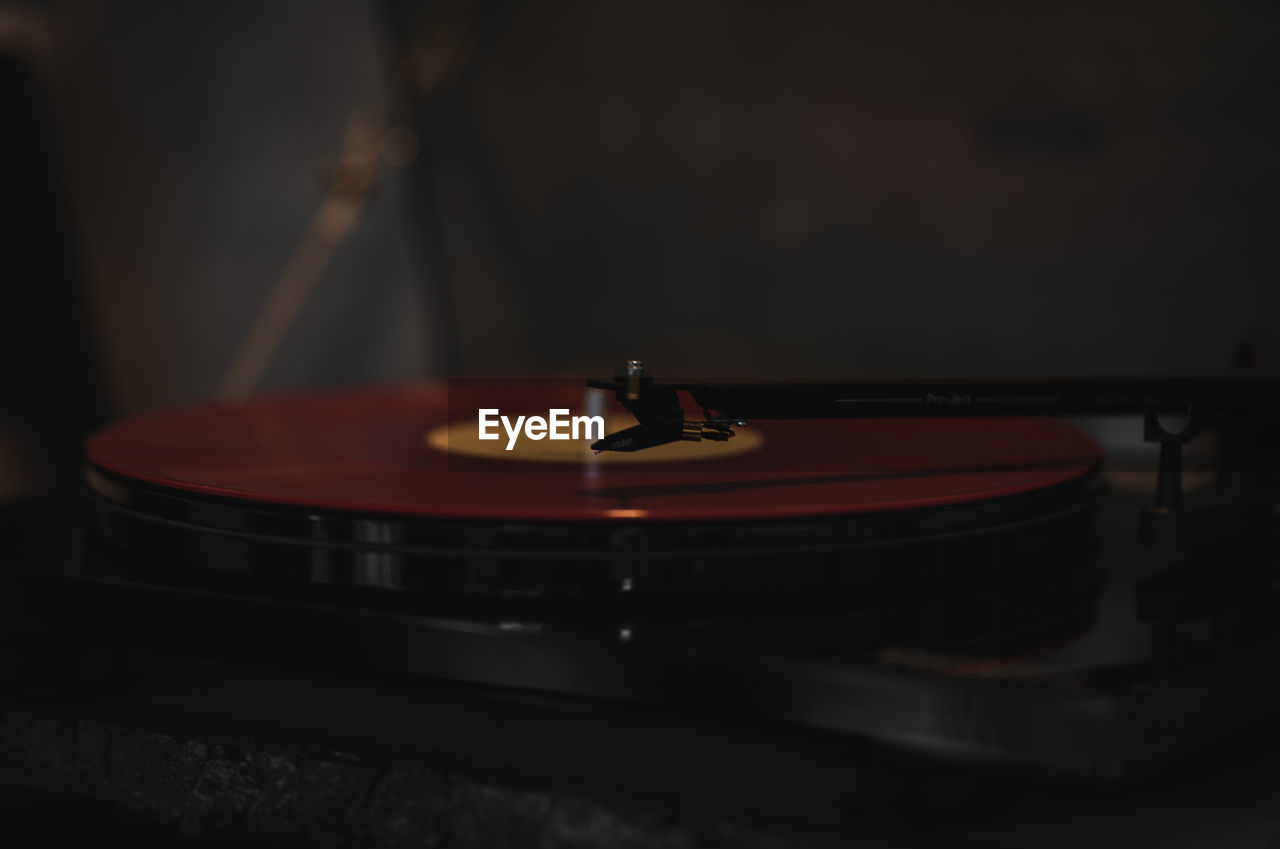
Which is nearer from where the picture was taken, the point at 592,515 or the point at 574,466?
the point at 592,515

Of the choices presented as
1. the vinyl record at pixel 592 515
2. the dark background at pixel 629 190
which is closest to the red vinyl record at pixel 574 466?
the vinyl record at pixel 592 515

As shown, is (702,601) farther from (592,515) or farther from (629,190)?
(629,190)

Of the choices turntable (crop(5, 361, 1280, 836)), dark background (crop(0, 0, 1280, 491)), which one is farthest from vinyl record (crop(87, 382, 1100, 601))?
dark background (crop(0, 0, 1280, 491))

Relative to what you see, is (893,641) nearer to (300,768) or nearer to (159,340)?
(300,768)

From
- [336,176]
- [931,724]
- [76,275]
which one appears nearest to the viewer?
[931,724]

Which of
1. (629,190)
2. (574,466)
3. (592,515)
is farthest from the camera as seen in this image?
(629,190)

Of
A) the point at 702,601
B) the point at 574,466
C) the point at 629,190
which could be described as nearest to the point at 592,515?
the point at 702,601

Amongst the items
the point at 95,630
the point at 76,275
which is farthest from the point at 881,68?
the point at 95,630

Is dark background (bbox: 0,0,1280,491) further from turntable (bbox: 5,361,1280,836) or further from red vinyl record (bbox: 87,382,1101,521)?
turntable (bbox: 5,361,1280,836)
